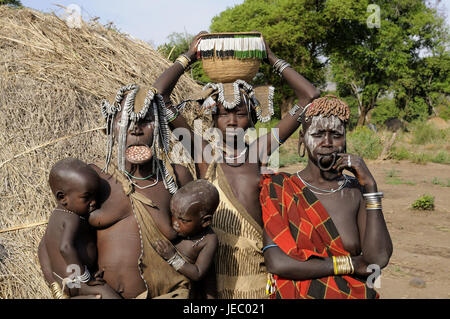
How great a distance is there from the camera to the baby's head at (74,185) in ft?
6.59

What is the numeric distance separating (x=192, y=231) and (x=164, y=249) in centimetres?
16

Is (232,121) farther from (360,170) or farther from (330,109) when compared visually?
(360,170)

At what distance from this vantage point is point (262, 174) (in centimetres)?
282

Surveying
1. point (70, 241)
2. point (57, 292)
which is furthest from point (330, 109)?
point (57, 292)

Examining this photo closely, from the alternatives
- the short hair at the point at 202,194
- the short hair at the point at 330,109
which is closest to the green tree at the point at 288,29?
the short hair at the point at 330,109

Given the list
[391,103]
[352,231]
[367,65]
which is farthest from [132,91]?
[391,103]

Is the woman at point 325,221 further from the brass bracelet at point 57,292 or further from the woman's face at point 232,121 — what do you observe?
the brass bracelet at point 57,292

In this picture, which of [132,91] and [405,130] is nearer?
[132,91]

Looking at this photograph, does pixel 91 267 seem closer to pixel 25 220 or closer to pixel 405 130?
pixel 25 220

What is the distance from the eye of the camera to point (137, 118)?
2.20 m

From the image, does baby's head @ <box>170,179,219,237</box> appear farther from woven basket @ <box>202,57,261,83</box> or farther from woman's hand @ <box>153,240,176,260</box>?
woven basket @ <box>202,57,261,83</box>

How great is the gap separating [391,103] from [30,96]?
98.6 feet

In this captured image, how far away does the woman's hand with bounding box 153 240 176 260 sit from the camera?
2.14 metres

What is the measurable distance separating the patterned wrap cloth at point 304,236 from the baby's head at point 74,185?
35.9 inches
